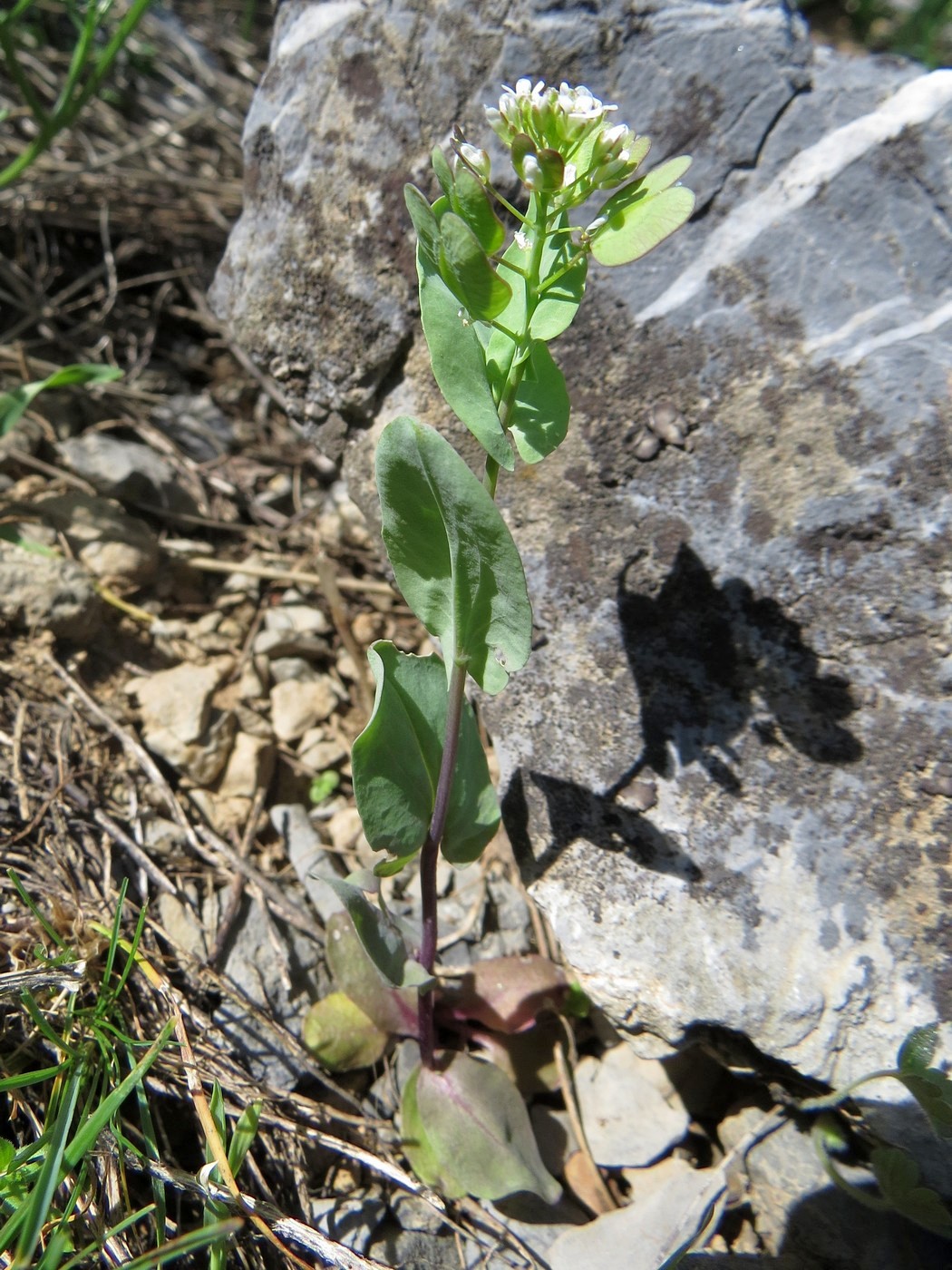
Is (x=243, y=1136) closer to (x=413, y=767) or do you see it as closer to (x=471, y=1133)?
(x=471, y=1133)

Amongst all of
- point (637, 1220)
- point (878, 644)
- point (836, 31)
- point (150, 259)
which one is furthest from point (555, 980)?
point (836, 31)

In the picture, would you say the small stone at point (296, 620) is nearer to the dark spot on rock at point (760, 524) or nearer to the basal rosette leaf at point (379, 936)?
the basal rosette leaf at point (379, 936)

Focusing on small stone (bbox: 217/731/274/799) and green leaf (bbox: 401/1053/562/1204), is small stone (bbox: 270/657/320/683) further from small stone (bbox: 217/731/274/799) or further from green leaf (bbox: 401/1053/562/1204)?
green leaf (bbox: 401/1053/562/1204)

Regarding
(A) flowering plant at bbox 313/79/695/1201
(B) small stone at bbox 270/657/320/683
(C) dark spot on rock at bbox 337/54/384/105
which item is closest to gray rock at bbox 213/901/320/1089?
(A) flowering plant at bbox 313/79/695/1201

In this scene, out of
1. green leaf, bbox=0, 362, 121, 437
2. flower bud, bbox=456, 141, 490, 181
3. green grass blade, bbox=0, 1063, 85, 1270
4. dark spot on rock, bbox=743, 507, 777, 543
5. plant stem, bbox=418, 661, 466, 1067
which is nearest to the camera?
green grass blade, bbox=0, 1063, 85, 1270

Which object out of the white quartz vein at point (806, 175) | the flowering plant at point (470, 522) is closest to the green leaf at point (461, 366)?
the flowering plant at point (470, 522)

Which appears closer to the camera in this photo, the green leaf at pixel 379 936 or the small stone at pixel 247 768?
the green leaf at pixel 379 936

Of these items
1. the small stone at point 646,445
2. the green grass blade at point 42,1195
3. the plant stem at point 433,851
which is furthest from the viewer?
the small stone at point 646,445
